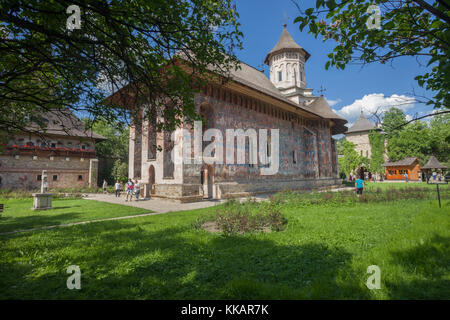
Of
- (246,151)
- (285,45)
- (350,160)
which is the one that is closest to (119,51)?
(246,151)

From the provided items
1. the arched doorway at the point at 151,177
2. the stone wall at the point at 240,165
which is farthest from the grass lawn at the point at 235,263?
the arched doorway at the point at 151,177

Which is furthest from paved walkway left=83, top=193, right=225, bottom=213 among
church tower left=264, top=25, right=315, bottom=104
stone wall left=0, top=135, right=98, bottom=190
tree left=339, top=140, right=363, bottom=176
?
tree left=339, top=140, right=363, bottom=176

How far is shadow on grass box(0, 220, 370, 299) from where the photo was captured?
2.50 meters

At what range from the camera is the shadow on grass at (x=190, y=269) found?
2504 millimetres

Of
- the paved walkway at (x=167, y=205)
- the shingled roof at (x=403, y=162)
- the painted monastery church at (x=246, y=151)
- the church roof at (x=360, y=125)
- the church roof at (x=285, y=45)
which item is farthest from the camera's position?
the church roof at (x=360, y=125)

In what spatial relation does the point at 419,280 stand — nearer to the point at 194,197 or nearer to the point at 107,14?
the point at 107,14

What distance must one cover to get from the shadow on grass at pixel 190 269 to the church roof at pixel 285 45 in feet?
108

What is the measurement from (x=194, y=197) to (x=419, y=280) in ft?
36.7

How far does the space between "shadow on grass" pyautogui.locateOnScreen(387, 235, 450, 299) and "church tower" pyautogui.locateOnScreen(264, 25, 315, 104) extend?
99.2 feet

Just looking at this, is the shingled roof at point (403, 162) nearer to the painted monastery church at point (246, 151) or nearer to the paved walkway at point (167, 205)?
the painted monastery church at point (246, 151)

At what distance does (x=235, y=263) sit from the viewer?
10.9ft

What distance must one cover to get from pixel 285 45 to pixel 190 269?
35050 millimetres

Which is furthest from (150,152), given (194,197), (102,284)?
(102,284)

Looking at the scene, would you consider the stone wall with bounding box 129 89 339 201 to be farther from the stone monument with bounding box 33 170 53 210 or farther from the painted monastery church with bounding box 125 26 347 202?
the stone monument with bounding box 33 170 53 210
